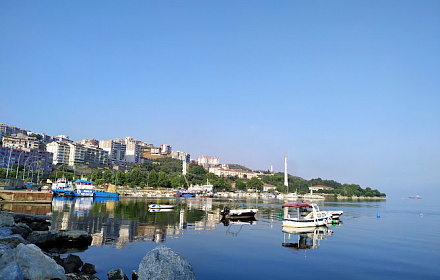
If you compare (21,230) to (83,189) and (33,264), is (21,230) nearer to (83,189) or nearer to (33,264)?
(33,264)

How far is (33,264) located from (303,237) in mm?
27656

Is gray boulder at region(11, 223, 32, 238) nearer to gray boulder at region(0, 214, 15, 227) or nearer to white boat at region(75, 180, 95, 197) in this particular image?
gray boulder at region(0, 214, 15, 227)

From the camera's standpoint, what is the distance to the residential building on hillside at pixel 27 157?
145 m

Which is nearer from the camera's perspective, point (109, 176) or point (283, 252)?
point (283, 252)

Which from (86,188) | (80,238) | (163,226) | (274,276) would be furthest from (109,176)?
(274,276)

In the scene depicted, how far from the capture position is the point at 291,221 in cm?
4003

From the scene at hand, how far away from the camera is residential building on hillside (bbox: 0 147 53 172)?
477 feet

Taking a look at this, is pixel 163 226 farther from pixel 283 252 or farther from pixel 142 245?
pixel 283 252

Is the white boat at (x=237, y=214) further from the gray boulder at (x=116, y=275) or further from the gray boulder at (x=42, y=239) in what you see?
the gray boulder at (x=116, y=275)

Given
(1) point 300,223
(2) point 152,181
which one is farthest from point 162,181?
(1) point 300,223

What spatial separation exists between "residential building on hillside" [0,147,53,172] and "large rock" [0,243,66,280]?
147359 millimetres

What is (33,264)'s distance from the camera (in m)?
12.5

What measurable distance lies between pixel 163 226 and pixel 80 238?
14.0 metres

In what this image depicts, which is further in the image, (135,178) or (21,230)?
(135,178)
